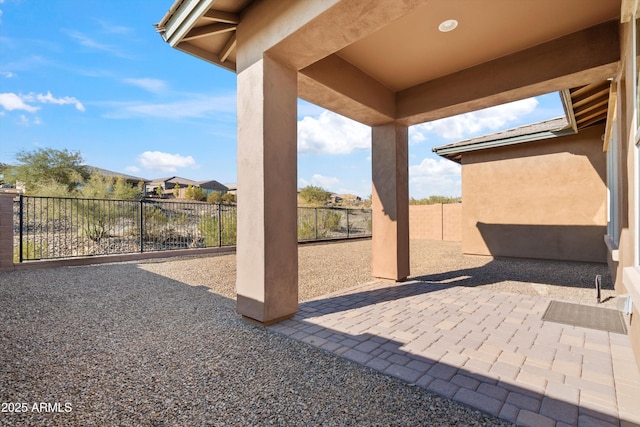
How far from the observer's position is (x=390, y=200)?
5.52m

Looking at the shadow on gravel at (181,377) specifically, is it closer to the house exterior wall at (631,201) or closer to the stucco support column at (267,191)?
the stucco support column at (267,191)

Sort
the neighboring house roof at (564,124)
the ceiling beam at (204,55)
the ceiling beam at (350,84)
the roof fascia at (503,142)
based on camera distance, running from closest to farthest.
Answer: the ceiling beam at (204,55) → the ceiling beam at (350,84) → the neighboring house roof at (564,124) → the roof fascia at (503,142)

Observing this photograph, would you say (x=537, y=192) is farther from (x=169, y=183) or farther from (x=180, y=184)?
(x=169, y=183)

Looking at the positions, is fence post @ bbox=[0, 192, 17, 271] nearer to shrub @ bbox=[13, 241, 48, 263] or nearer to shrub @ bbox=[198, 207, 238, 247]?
shrub @ bbox=[13, 241, 48, 263]

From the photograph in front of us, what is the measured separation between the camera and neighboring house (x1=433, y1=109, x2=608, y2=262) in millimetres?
7742

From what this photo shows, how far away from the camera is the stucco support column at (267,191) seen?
335 centimetres

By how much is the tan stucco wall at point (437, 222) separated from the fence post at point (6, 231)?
14.9 m

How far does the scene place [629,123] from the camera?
304 centimetres

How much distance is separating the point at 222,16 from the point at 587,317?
5.90 metres

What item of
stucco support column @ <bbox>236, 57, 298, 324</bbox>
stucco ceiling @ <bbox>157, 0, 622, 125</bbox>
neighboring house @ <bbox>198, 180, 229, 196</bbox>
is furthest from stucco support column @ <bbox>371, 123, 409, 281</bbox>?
neighboring house @ <bbox>198, 180, 229, 196</bbox>

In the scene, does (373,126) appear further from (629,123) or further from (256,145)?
(629,123)

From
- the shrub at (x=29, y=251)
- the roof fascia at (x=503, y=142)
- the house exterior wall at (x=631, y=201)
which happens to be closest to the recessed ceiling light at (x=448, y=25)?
the house exterior wall at (x=631, y=201)

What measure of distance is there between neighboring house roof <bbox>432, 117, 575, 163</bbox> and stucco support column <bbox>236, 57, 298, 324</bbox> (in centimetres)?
768

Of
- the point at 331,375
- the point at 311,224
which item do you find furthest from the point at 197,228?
the point at 331,375
